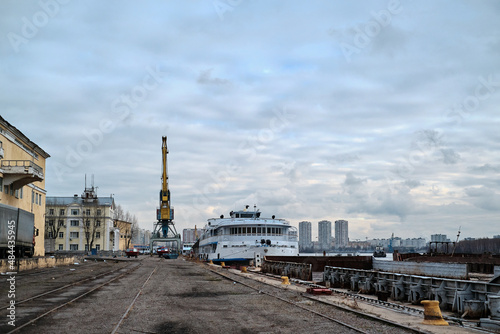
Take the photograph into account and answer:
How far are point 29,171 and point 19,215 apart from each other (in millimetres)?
11042

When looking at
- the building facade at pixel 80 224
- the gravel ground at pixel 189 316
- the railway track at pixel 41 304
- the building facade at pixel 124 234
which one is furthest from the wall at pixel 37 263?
the building facade at pixel 124 234

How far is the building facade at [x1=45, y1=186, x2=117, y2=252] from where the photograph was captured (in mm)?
111062

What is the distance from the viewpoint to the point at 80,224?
373ft

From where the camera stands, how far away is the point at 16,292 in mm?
20219

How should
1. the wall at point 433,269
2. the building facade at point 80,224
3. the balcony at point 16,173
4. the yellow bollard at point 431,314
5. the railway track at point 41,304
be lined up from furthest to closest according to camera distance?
the building facade at point 80,224
the balcony at point 16,173
the wall at point 433,269
the yellow bollard at point 431,314
the railway track at point 41,304

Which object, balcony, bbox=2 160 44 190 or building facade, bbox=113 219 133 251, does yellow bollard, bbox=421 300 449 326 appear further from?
building facade, bbox=113 219 133 251

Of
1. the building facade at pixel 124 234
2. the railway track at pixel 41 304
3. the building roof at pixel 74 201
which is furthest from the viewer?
the building facade at pixel 124 234

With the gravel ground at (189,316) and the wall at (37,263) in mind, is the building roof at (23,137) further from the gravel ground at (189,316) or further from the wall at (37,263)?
the gravel ground at (189,316)

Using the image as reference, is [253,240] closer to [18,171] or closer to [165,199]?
[18,171]

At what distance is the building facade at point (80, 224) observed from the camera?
4373 inches

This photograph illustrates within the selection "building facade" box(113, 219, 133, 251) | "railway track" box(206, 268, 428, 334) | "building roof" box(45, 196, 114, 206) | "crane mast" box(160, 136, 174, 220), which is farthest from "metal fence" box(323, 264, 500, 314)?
"building facade" box(113, 219, 133, 251)

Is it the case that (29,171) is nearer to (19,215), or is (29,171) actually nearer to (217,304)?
(19,215)

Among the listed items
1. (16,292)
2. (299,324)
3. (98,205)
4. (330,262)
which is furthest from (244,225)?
(98,205)

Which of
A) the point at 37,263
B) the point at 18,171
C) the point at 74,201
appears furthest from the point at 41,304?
the point at 74,201
